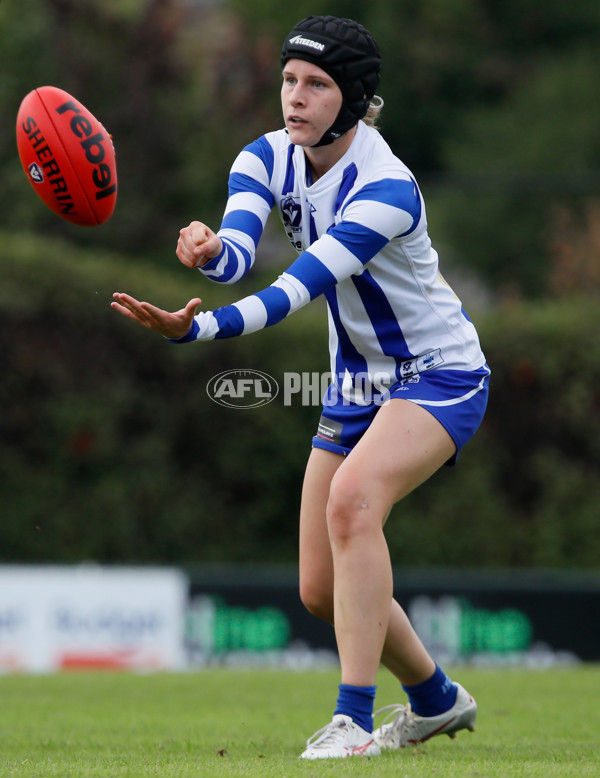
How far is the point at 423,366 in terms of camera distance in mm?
3916

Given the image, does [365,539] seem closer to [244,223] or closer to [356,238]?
[356,238]

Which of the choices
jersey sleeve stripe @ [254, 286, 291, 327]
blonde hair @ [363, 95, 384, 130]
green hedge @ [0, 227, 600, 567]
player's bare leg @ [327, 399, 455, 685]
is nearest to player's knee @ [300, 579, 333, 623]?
player's bare leg @ [327, 399, 455, 685]

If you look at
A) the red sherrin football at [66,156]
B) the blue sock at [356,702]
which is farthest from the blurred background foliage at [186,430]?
the blue sock at [356,702]

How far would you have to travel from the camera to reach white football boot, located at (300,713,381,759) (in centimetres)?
355

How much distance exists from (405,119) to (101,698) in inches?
854

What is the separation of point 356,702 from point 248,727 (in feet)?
4.50

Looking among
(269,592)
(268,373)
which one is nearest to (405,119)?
(268,373)

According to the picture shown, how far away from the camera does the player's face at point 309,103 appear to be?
3.74 meters

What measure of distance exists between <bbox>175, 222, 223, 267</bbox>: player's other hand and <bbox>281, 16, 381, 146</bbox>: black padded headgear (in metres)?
0.50

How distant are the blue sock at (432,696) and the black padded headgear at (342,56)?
188cm

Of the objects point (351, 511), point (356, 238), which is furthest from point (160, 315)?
point (351, 511)

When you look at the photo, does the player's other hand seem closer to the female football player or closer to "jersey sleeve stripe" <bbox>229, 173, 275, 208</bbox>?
the female football player

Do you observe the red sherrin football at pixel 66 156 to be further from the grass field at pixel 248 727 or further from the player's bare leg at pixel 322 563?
the grass field at pixel 248 727

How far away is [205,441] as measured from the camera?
11.1 metres
